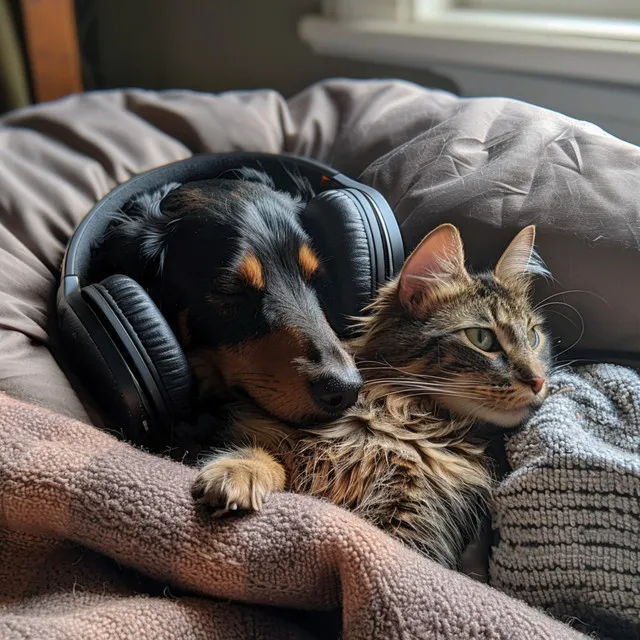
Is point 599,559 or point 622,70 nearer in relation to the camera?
point 599,559

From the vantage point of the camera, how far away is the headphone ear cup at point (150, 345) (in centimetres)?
95

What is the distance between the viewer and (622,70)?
4.68 ft

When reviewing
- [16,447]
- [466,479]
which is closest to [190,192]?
[16,447]

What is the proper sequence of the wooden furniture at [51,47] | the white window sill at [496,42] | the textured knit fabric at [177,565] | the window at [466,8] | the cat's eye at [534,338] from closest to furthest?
1. the textured knit fabric at [177,565]
2. the cat's eye at [534,338]
3. the white window sill at [496,42]
4. the window at [466,8]
5. the wooden furniture at [51,47]

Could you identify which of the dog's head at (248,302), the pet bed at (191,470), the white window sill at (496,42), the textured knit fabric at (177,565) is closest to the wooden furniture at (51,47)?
the pet bed at (191,470)

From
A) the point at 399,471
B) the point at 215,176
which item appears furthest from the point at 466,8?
the point at 399,471

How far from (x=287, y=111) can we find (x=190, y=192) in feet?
1.77

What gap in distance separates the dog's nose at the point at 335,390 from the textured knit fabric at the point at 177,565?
0.14 m

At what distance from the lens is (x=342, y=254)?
1.08 meters

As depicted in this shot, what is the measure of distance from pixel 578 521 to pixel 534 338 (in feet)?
0.93

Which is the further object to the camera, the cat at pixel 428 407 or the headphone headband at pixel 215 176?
the headphone headband at pixel 215 176

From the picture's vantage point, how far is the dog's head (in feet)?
3.19

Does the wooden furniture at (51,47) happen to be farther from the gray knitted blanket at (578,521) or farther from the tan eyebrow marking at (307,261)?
the gray knitted blanket at (578,521)

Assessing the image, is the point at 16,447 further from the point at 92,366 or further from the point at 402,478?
the point at 402,478
